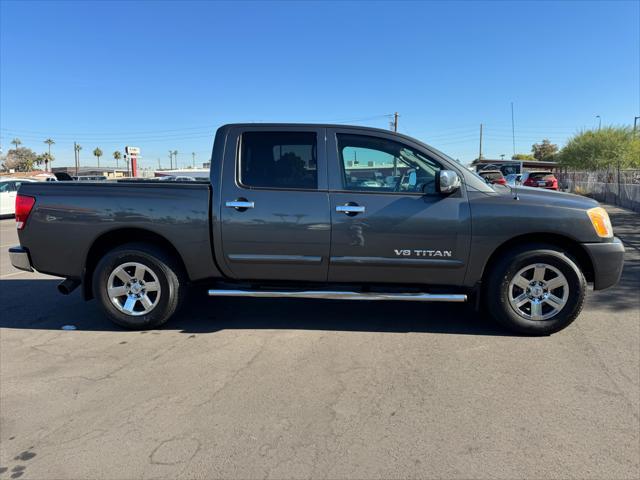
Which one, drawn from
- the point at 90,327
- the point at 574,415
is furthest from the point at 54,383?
the point at 574,415

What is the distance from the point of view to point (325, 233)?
4.31 metres

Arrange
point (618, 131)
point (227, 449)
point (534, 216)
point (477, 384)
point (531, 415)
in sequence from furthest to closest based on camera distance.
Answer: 1. point (618, 131)
2. point (534, 216)
3. point (477, 384)
4. point (531, 415)
5. point (227, 449)

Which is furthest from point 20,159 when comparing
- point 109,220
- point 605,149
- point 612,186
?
point 109,220

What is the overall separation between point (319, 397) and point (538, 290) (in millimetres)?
2408

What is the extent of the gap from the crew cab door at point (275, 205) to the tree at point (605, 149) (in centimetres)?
3623

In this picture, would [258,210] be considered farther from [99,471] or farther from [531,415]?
[531,415]

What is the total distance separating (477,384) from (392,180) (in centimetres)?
198

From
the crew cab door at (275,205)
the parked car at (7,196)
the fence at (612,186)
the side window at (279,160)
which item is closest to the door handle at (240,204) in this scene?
the crew cab door at (275,205)

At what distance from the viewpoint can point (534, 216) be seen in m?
4.21

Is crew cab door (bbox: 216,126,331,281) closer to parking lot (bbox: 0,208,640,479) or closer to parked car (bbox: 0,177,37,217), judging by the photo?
parking lot (bbox: 0,208,640,479)

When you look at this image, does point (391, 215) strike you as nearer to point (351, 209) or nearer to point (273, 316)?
point (351, 209)

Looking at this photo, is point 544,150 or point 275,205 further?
point 544,150

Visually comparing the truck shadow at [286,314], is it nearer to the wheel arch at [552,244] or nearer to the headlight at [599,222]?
the wheel arch at [552,244]

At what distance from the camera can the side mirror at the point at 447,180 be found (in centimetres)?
409
